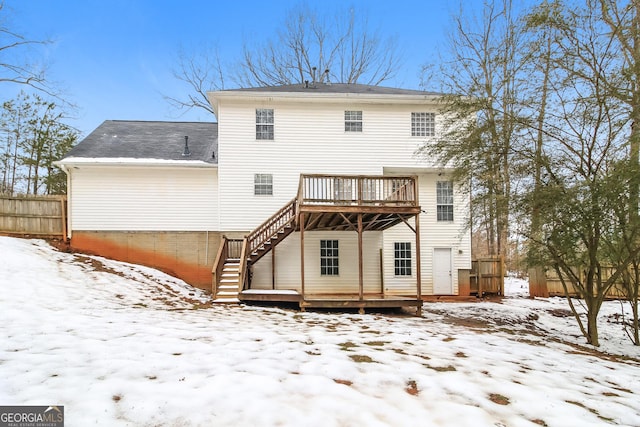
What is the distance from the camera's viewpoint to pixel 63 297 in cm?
852

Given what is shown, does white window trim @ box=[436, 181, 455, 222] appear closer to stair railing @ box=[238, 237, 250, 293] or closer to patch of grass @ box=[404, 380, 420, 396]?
stair railing @ box=[238, 237, 250, 293]

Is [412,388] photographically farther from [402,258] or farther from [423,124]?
[423,124]

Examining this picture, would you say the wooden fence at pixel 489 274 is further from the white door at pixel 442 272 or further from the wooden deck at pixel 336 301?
the wooden deck at pixel 336 301

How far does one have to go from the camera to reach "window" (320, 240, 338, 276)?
13195mm

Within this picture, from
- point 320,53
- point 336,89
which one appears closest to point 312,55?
point 320,53

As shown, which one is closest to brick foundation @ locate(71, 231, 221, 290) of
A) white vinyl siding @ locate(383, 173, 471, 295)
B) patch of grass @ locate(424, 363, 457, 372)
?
white vinyl siding @ locate(383, 173, 471, 295)

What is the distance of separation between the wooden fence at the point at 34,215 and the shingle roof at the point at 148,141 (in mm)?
1919

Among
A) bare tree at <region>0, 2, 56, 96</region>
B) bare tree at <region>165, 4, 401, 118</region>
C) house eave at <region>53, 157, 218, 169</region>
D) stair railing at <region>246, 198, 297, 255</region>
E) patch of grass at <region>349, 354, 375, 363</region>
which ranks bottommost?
patch of grass at <region>349, 354, 375, 363</region>

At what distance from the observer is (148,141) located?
48.0 ft

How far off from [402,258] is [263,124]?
723 centimetres

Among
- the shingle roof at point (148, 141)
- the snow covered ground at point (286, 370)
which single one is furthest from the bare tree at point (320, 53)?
the snow covered ground at point (286, 370)

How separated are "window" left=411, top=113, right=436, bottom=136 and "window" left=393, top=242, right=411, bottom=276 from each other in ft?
14.0

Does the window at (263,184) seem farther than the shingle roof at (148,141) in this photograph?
No

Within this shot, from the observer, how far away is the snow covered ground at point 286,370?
3.26 m
